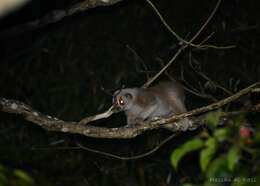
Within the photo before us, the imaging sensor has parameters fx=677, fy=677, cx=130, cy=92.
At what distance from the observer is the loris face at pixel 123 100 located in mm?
5309

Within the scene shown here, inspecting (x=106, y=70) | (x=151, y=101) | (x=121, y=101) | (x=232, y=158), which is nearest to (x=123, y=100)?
(x=121, y=101)

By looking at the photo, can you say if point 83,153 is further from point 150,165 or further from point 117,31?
point 117,31

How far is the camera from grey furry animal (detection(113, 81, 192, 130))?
17.7 feet

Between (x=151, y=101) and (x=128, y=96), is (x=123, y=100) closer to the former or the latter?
(x=128, y=96)

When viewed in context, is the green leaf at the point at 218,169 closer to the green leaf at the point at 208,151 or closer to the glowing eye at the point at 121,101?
the green leaf at the point at 208,151

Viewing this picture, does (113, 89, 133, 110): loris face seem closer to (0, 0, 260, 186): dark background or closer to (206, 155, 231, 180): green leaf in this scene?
(0, 0, 260, 186): dark background

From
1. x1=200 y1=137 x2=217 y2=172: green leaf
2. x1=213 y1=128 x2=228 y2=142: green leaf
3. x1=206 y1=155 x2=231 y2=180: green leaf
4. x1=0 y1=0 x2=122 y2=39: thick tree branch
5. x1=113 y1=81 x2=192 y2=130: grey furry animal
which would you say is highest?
x1=0 y1=0 x2=122 y2=39: thick tree branch

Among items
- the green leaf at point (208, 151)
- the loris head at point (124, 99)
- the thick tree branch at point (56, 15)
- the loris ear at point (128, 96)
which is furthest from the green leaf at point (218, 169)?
the loris ear at point (128, 96)

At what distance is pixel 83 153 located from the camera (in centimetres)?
686

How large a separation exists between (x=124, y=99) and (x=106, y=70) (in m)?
1.56

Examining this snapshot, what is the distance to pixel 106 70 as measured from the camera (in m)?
6.91

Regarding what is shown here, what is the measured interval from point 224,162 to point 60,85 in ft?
16.8

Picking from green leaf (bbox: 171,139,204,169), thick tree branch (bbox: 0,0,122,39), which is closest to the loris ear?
thick tree branch (bbox: 0,0,122,39)

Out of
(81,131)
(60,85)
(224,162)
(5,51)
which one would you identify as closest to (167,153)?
(60,85)
